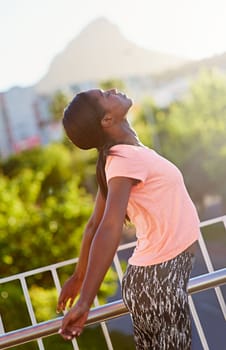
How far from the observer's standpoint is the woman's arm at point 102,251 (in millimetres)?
1509

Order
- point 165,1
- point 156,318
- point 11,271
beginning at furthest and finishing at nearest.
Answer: point 165,1
point 11,271
point 156,318

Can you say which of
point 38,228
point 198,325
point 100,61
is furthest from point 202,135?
Answer: point 100,61

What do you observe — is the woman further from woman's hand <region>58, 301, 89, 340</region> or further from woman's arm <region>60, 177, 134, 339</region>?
woman's hand <region>58, 301, 89, 340</region>

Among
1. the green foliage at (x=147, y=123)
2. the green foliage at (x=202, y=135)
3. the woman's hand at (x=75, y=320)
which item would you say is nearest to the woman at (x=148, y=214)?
the woman's hand at (x=75, y=320)

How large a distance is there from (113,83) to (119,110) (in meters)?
33.2

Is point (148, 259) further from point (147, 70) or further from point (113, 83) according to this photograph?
point (147, 70)

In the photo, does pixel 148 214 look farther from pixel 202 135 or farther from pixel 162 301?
pixel 202 135

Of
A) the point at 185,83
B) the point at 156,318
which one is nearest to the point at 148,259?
the point at 156,318

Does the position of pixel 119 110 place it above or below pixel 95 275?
above

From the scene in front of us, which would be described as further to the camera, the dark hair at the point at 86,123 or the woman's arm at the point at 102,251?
the dark hair at the point at 86,123

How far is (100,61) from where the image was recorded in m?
53.1

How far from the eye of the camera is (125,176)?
159 centimetres

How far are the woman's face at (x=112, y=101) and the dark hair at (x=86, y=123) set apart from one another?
0.01 metres

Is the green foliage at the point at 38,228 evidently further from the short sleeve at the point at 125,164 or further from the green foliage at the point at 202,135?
the green foliage at the point at 202,135
